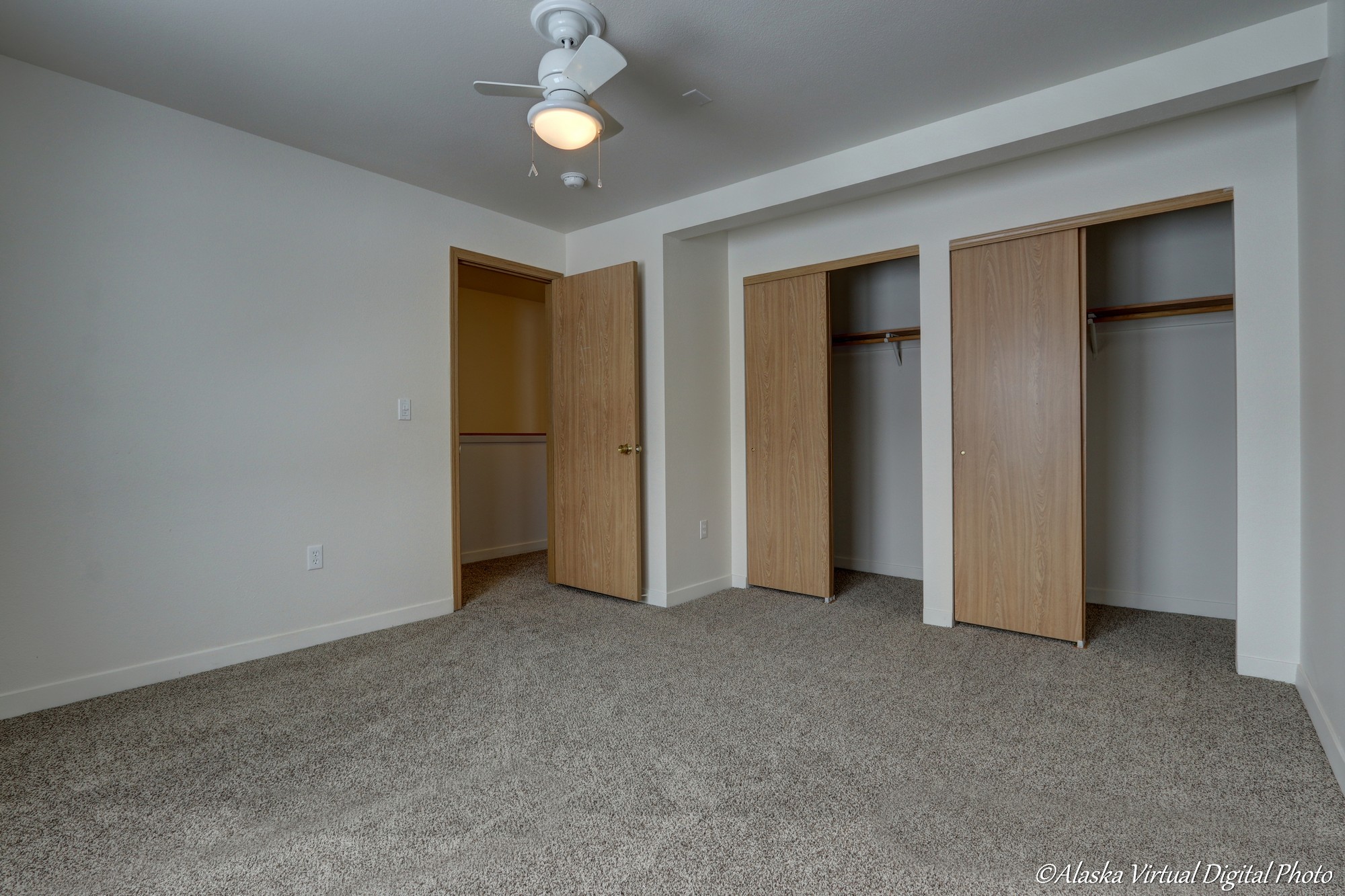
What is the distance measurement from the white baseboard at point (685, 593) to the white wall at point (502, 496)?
1.93 metres

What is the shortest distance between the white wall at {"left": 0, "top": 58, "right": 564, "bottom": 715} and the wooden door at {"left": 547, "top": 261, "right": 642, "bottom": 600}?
2.63 feet

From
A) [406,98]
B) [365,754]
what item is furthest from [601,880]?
[406,98]

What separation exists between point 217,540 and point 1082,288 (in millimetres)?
3980

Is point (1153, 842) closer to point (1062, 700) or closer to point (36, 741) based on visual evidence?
point (1062, 700)

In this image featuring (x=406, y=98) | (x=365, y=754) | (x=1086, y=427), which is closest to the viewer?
(x=365, y=754)

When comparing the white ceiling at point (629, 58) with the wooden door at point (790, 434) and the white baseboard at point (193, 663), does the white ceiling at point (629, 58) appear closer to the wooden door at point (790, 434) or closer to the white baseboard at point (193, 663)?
the wooden door at point (790, 434)

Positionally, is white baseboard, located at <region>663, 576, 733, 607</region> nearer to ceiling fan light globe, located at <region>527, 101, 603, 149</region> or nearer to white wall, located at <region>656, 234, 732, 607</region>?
white wall, located at <region>656, 234, 732, 607</region>

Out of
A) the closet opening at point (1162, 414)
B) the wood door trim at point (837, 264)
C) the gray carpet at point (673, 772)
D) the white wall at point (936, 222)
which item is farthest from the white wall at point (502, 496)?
the closet opening at point (1162, 414)

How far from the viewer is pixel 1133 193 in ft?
9.02

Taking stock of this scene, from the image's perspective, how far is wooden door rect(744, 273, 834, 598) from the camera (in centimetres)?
376

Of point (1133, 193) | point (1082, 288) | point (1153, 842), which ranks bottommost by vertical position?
point (1153, 842)

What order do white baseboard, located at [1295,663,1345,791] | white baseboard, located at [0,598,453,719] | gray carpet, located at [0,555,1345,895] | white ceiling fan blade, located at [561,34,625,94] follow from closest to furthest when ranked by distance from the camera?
1. gray carpet, located at [0,555,1345,895]
2. white baseboard, located at [1295,663,1345,791]
3. white ceiling fan blade, located at [561,34,625,94]
4. white baseboard, located at [0,598,453,719]

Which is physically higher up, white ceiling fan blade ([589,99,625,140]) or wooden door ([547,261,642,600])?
white ceiling fan blade ([589,99,625,140])

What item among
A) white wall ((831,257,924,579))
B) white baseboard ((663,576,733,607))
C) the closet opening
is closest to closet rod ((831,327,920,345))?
white wall ((831,257,924,579))
